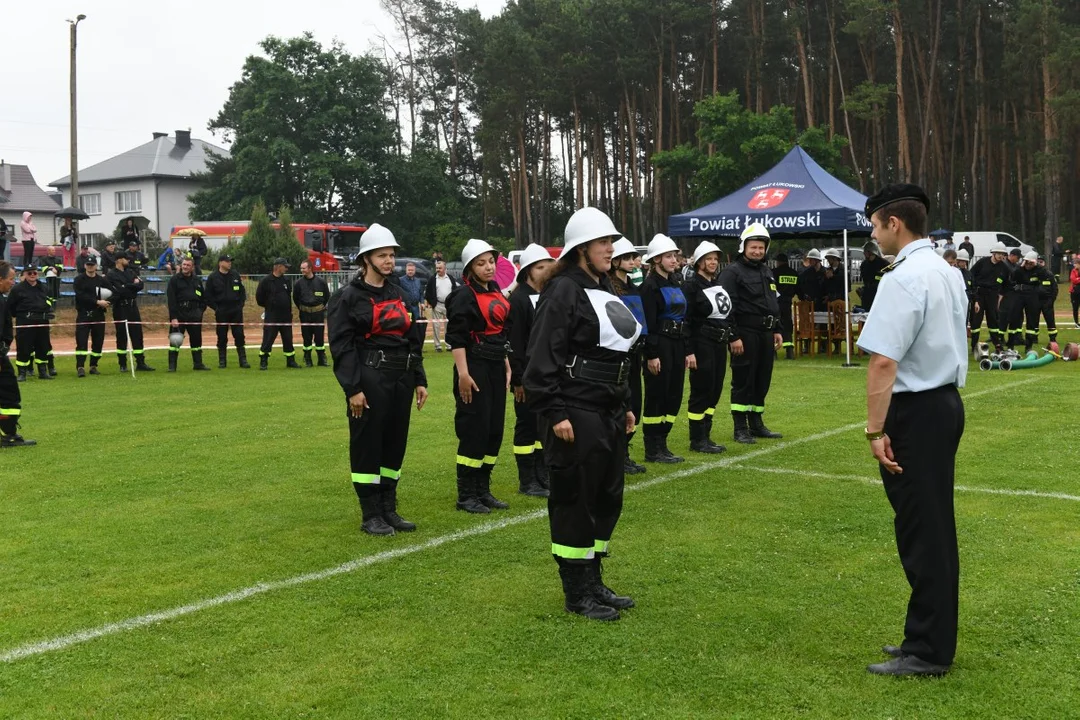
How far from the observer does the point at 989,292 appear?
2038 centimetres

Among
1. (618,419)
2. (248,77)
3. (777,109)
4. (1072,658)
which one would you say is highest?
(248,77)

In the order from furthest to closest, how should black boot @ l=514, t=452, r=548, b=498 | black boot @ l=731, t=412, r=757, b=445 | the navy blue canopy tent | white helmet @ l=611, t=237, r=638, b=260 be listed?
1. the navy blue canopy tent
2. black boot @ l=731, t=412, r=757, b=445
3. white helmet @ l=611, t=237, r=638, b=260
4. black boot @ l=514, t=452, r=548, b=498

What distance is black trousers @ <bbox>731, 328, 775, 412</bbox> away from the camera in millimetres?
10844

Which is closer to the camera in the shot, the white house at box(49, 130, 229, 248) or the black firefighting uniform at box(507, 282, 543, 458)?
the black firefighting uniform at box(507, 282, 543, 458)

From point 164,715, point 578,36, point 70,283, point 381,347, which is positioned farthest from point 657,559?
point 578,36

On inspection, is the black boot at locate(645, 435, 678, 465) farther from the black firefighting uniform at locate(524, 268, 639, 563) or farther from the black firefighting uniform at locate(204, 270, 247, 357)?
the black firefighting uniform at locate(204, 270, 247, 357)

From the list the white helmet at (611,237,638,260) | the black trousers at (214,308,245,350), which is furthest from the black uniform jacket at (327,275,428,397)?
the black trousers at (214,308,245,350)

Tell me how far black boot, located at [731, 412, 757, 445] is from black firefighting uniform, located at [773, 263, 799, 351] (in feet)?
26.0

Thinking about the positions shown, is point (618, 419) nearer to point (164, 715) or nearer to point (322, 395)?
point (164, 715)

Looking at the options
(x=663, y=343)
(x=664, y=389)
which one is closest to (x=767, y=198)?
(x=663, y=343)

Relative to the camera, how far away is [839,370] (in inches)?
715

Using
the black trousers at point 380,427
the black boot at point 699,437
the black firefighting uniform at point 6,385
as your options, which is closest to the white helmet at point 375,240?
the black trousers at point 380,427

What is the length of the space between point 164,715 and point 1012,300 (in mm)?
18771

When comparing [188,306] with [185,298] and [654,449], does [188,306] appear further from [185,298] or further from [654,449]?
[654,449]
